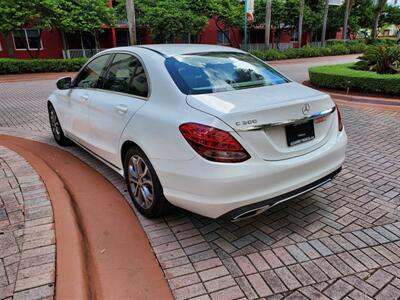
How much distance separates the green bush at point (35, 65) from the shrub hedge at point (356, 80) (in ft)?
45.2

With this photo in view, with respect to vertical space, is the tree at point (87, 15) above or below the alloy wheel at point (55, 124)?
above

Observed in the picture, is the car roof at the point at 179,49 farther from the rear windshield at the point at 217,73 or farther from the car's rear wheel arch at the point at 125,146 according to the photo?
the car's rear wheel arch at the point at 125,146

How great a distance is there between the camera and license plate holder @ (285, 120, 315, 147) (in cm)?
286

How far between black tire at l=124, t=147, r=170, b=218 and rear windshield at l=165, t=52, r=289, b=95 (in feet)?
2.58

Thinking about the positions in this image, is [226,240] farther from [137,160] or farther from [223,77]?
[223,77]

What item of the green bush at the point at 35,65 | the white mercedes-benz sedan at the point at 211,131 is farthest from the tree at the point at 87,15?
the white mercedes-benz sedan at the point at 211,131

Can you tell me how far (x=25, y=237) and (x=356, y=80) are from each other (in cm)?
904

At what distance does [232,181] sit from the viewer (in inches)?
102

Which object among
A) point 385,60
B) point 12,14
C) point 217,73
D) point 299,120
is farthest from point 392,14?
point 299,120

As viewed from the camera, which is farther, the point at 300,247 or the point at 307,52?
the point at 307,52

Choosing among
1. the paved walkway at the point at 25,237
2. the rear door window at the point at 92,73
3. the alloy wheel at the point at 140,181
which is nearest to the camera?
the paved walkway at the point at 25,237

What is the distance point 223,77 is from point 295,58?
985 inches

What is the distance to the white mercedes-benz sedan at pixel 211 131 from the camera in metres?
2.63

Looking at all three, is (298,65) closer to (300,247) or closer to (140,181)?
(140,181)
